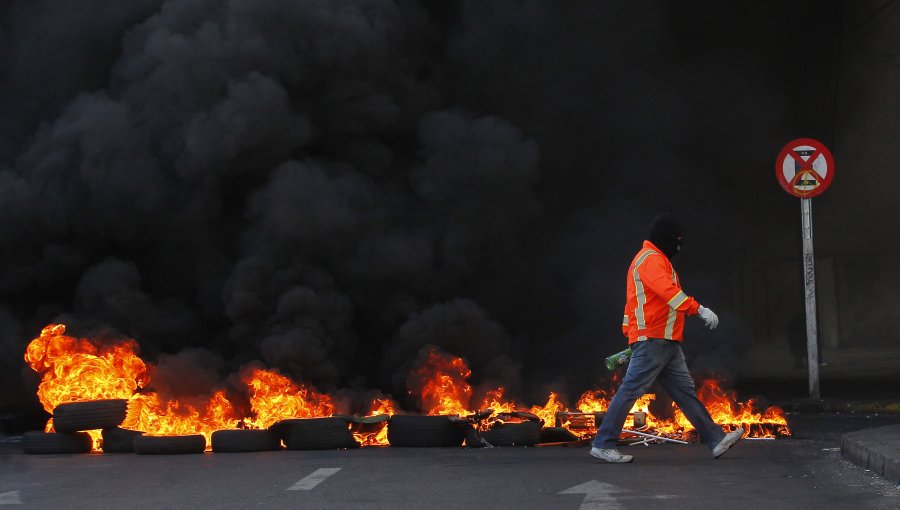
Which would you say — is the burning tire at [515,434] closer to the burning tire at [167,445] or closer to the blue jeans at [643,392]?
the blue jeans at [643,392]

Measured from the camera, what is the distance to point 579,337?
43.4 feet

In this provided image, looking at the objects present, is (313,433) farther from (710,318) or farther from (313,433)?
(710,318)

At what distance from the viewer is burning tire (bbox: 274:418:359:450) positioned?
10195mm

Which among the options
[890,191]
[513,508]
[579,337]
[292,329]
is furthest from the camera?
[890,191]

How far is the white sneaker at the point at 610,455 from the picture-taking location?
352 inches

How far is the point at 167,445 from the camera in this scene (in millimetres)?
10008

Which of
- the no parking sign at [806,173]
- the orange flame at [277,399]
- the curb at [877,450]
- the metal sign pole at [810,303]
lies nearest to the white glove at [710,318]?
the curb at [877,450]

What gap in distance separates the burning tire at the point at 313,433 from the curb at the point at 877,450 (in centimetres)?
378

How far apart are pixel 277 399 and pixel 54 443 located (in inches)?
72.5

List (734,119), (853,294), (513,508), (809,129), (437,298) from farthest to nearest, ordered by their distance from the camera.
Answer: (853,294)
(809,129)
(734,119)
(437,298)
(513,508)

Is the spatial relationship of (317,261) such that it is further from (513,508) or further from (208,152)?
(513,508)

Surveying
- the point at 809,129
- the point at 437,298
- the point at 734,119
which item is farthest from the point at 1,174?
the point at 809,129

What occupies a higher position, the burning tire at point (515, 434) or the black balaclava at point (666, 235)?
the black balaclava at point (666, 235)

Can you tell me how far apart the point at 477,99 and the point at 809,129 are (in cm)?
514
